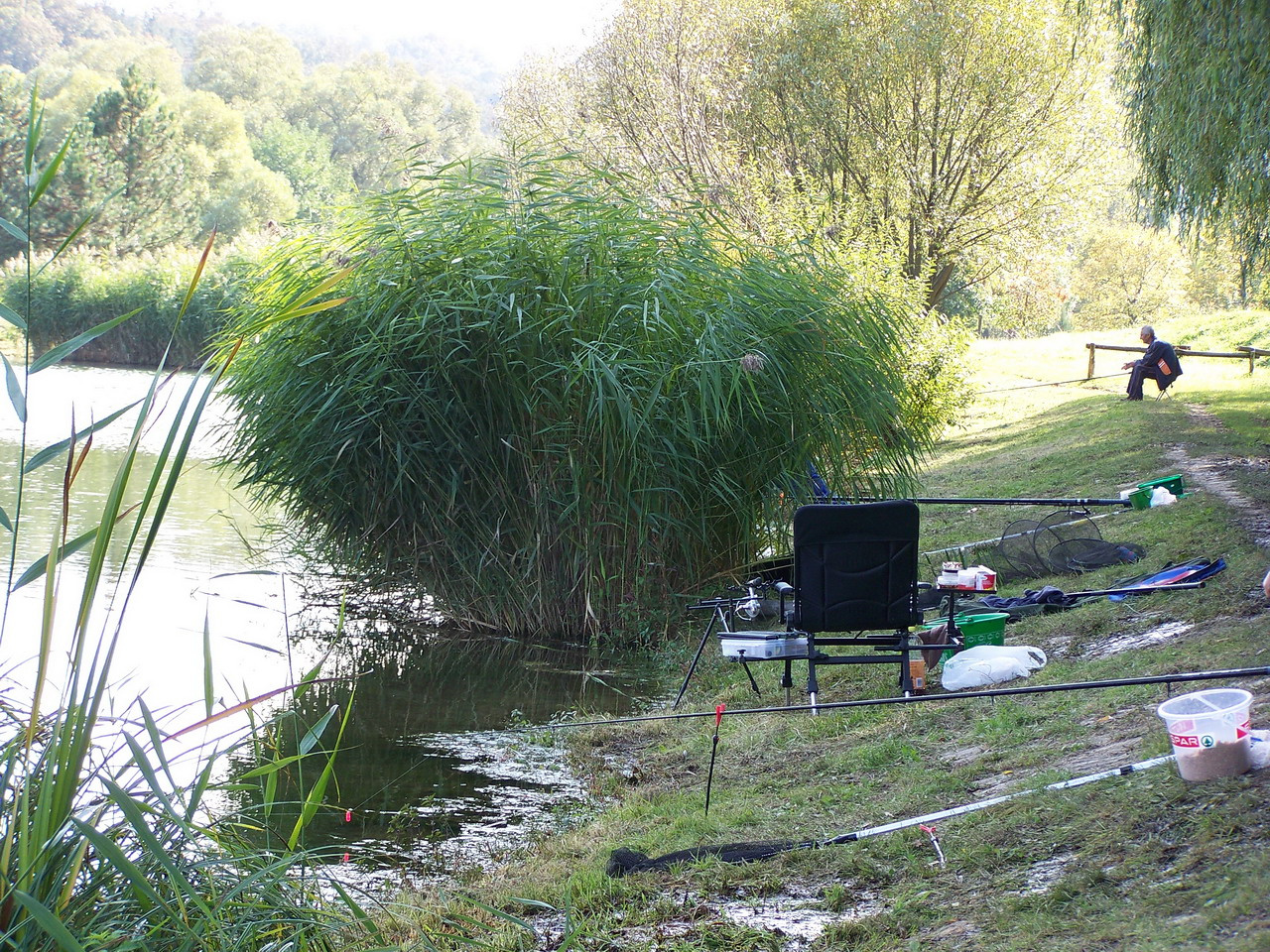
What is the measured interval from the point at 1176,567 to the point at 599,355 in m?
3.96

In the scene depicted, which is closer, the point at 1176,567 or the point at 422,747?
the point at 422,747

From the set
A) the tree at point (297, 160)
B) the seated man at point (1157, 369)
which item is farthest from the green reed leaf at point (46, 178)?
the tree at point (297, 160)

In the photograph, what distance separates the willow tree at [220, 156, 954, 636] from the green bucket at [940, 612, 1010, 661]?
2261 mm

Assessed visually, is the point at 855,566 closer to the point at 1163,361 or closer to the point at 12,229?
the point at 12,229

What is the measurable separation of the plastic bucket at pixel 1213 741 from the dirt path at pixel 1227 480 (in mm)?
4428

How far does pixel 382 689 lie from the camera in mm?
7945

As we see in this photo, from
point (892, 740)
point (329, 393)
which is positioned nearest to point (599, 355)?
point (329, 393)

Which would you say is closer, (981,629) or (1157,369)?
(981,629)

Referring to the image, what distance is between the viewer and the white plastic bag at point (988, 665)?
19.6 ft

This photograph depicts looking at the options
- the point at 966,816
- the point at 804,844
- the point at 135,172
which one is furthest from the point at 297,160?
the point at 966,816

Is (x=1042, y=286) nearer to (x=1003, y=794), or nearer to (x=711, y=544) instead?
(x=711, y=544)

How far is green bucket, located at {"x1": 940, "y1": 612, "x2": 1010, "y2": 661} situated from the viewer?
21.9 ft

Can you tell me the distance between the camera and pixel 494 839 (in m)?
5.37

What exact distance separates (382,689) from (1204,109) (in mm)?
7357
